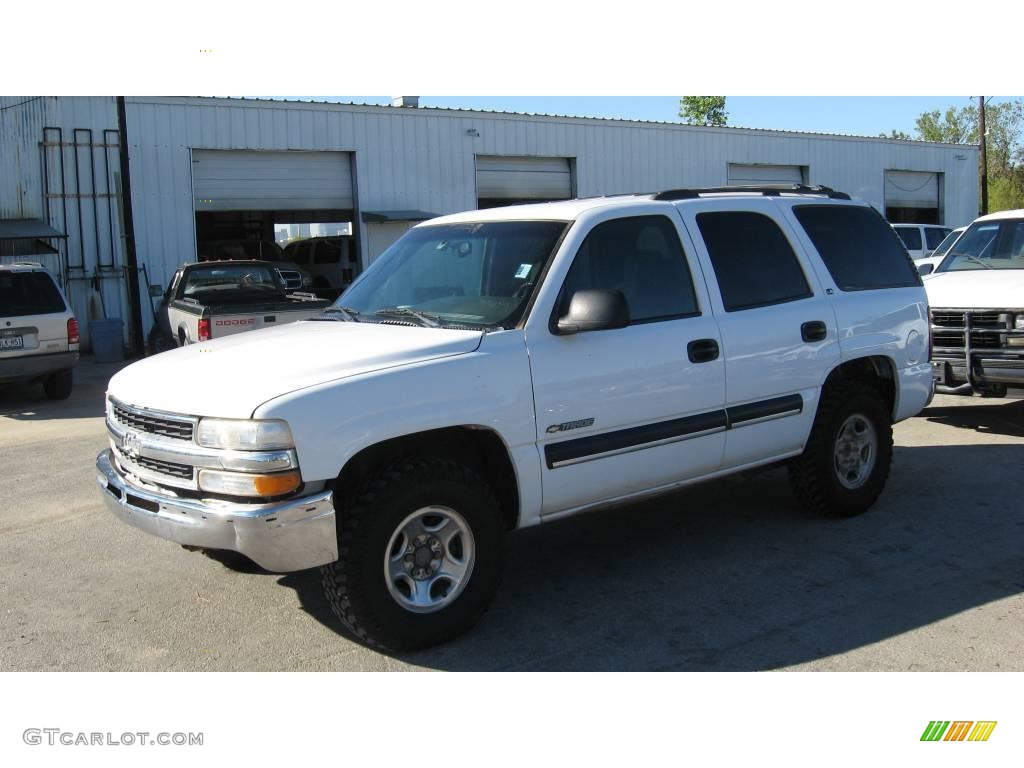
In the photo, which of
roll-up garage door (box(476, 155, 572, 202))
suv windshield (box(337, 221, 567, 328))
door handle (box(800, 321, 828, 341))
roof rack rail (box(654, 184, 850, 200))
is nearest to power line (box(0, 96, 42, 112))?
roll-up garage door (box(476, 155, 572, 202))

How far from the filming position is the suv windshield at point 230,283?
1380 centimetres

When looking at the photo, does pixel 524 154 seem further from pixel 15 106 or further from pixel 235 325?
pixel 235 325

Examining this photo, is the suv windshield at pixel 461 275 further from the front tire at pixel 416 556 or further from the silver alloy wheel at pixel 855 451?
the silver alloy wheel at pixel 855 451

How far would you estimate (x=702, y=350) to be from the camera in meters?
5.25

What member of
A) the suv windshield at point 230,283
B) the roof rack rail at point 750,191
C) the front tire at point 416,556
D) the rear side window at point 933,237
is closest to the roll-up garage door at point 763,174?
the rear side window at point 933,237

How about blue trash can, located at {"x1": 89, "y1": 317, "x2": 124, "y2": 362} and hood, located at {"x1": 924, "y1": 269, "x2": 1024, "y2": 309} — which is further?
blue trash can, located at {"x1": 89, "y1": 317, "x2": 124, "y2": 362}

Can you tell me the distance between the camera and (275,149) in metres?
20.0

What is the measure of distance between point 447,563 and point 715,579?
1597 millimetres

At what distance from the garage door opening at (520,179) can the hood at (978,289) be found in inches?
559

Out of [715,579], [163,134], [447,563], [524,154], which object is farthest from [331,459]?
[524,154]

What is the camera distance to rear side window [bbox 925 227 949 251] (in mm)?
21344

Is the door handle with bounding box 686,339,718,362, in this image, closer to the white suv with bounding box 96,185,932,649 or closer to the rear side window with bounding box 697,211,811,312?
the white suv with bounding box 96,185,932,649

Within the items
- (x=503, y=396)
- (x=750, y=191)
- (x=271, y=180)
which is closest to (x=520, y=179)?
(x=271, y=180)
